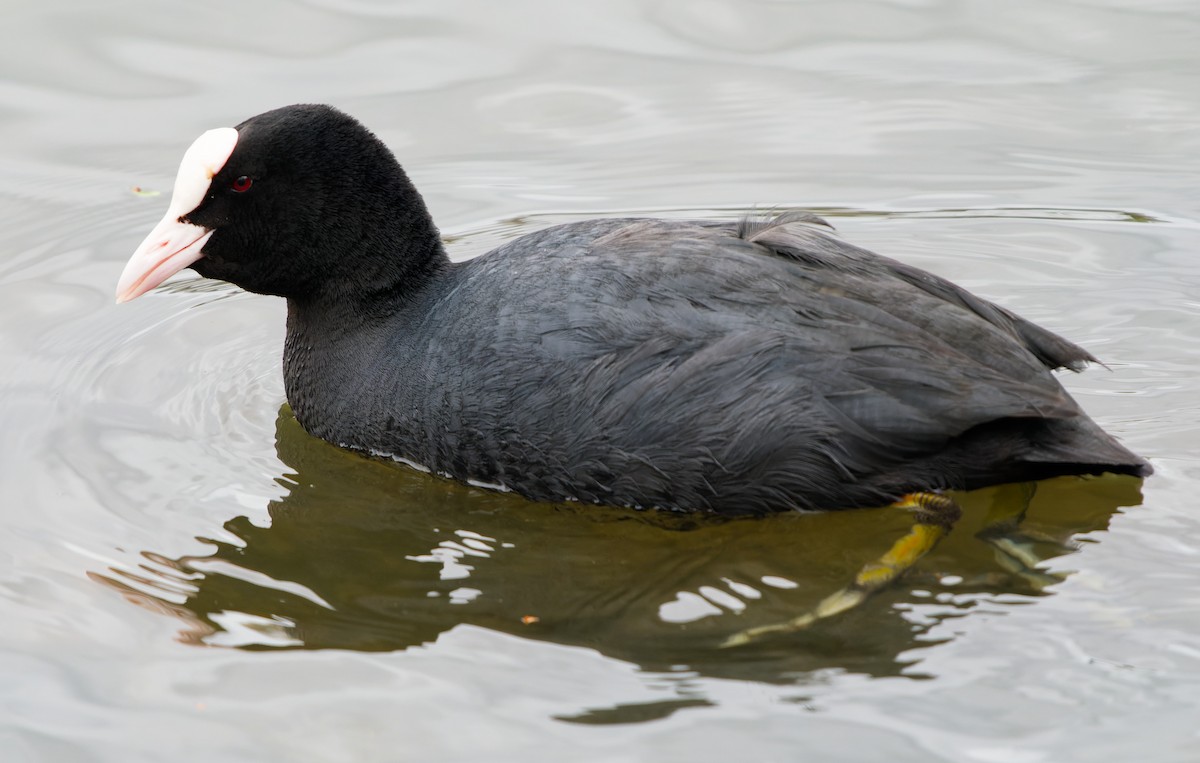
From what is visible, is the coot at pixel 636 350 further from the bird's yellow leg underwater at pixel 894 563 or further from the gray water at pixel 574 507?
the gray water at pixel 574 507

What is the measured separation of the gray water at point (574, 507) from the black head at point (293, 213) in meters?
0.61

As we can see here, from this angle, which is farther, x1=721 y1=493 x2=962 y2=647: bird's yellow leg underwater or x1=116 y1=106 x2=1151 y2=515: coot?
x1=116 y1=106 x2=1151 y2=515: coot

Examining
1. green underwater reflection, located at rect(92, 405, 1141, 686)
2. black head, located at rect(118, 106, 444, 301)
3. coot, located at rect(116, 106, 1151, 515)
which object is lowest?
green underwater reflection, located at rect(92, 405, 1141, 686)

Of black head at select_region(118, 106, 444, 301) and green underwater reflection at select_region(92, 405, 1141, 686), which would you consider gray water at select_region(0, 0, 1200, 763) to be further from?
black head at select_region(118, 106, 444, 301)

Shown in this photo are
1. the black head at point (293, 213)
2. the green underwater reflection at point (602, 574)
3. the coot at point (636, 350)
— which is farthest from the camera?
the black head at point (293, 213)

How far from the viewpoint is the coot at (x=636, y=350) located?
4.15 m

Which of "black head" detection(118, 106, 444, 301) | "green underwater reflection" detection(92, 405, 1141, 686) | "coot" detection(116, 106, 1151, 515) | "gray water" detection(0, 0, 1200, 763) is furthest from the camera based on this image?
"black head" detection(118, 106, 444, 301)

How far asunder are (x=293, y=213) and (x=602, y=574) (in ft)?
4.98

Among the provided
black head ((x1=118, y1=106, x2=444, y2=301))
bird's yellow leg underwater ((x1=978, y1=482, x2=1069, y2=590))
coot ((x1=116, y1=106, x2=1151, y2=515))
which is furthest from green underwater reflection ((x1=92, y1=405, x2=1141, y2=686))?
black head ((x1=118, y1=106, x2=444, y2=301))

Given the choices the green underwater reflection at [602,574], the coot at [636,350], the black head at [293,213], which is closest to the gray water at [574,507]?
the green underwater reflection at [602,574]

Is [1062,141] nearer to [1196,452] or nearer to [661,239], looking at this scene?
[1196,452]

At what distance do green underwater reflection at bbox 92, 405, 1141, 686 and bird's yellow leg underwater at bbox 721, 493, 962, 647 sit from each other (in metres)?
0.03

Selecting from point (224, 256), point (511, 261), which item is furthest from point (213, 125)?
point (511, 261)

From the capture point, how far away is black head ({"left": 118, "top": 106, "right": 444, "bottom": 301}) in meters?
4.77
